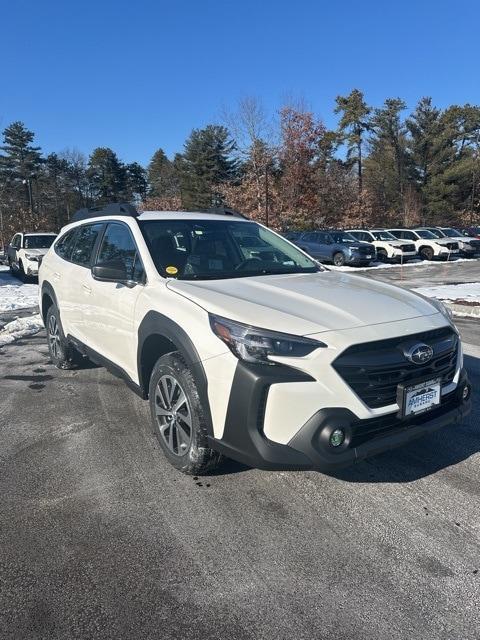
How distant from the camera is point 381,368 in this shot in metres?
2.80

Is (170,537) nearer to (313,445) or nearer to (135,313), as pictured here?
(313,445)

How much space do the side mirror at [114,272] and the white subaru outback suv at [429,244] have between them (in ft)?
86.6

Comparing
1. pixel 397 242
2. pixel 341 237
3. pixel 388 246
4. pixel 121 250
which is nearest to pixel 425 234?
pixel 397 242

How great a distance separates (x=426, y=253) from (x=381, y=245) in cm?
275

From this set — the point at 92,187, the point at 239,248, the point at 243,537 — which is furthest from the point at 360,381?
the point at 92,187

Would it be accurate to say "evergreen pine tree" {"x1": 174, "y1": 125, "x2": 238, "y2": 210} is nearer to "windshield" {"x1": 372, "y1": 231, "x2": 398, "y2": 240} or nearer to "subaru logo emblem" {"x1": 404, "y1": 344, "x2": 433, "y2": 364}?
"windshield" {"x1": 372, "y1": 231, "x2": 398, "y2": 240}

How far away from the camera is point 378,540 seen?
2.69 m

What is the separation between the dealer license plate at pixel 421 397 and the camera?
2.88 m

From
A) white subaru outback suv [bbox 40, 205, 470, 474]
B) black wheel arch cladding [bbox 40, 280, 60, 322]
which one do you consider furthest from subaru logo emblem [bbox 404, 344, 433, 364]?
black wheel arch cladding [bbox 40, 280, 60, 322]

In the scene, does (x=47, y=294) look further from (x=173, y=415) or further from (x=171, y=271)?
(x=173, y=415)

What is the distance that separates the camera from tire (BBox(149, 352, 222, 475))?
312 cm

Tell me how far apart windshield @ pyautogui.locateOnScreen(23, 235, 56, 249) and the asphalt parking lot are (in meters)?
16.4

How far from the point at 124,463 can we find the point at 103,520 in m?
0.71

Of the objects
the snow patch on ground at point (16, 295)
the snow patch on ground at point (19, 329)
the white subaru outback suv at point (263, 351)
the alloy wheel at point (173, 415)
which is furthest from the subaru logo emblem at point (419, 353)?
the snow patch on ground at point (16, 295)
